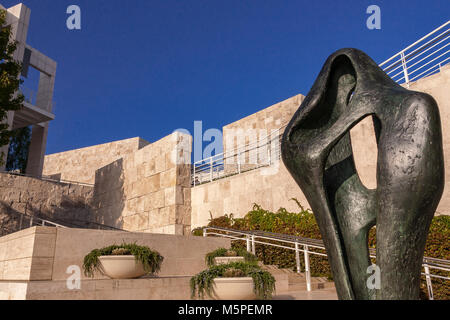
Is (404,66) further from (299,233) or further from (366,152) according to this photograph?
(299,233)

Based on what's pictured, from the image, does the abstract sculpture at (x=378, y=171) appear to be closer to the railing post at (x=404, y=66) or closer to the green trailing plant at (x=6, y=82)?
the railing post at (x=404, y=66)

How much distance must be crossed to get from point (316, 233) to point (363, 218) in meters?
6.67

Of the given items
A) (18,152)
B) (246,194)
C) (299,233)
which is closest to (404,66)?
(299,233)

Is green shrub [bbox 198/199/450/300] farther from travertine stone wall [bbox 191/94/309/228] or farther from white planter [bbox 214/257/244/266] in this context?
white planter [bbox 214/257/244/266]

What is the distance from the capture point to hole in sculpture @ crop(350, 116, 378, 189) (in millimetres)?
8852

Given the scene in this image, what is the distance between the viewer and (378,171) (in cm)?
237

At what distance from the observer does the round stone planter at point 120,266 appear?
5742 millimetres

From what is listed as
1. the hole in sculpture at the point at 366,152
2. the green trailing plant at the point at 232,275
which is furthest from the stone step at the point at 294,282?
the hole in sculpture at the point at 366,152

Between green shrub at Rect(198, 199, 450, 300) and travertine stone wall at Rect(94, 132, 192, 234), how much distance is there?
171 cm

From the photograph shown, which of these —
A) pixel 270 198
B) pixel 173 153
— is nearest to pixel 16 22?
pixel 173 153

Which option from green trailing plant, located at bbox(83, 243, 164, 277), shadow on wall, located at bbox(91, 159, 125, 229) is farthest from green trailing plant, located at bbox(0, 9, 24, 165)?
green trailing plant, located at bbox(83, 243, 164, 277)

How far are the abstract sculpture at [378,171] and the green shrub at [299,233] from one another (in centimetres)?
551
